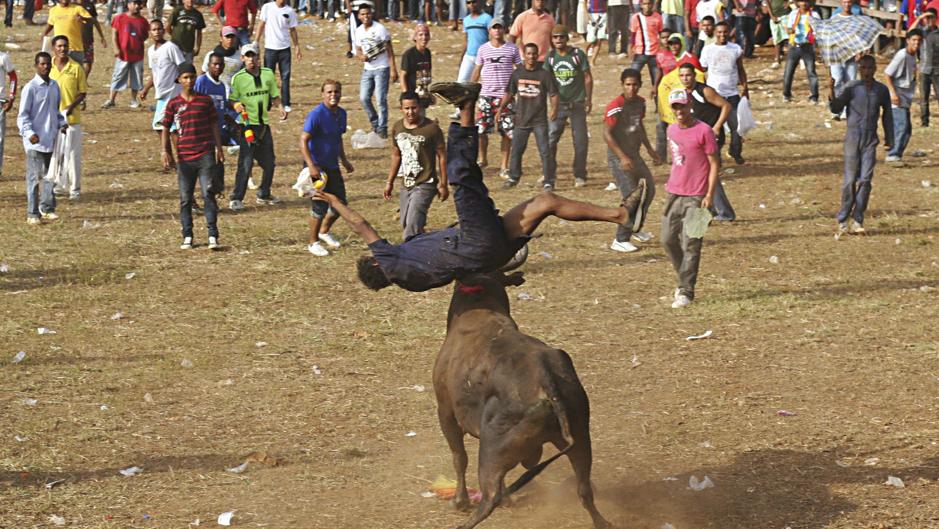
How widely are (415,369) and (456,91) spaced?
4.15 metres

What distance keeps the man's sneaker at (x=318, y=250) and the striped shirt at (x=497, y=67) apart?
4729 millimetres

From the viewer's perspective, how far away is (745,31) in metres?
27.7

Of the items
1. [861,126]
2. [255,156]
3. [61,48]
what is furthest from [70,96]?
[861,126]

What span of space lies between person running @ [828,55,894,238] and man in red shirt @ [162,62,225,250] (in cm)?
710

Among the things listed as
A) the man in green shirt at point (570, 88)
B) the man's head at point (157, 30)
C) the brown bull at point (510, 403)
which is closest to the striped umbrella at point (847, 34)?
the man in green shirt at point (570, 88)

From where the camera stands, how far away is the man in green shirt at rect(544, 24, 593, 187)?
18.2 meters

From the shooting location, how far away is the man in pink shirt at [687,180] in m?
12.8

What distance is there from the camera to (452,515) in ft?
27.3

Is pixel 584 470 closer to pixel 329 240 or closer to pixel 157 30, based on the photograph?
pixel 329 240

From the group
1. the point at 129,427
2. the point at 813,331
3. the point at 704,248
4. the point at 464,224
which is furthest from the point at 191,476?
the point at 704,248

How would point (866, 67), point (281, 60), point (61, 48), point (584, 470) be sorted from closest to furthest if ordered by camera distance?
point (584, 470) → point (866, 67) → point (61, 48) → point (281, 60)

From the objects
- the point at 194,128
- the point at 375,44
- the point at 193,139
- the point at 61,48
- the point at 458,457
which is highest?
the point at 61,48

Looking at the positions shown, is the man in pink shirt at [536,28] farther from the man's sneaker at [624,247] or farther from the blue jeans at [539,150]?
the man's sneaker at [624,247]

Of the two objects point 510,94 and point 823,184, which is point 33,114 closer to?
point 510,94
